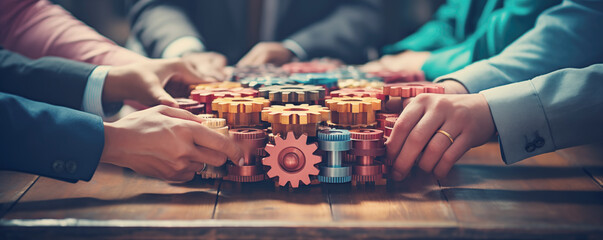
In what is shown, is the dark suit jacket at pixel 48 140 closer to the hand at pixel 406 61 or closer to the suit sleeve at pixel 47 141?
the suit sleeve at pixel 47 141

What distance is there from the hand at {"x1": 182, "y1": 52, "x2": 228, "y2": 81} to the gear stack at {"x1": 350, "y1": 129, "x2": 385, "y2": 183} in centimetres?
75

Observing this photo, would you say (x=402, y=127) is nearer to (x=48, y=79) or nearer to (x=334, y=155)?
(x=334, y=155)

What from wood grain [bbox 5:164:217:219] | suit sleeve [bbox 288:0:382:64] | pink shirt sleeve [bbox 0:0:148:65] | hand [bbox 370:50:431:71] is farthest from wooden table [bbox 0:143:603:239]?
suit sleeve [bbox 288:0:382:64]

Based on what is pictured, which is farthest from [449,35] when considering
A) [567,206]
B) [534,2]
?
[567,206]

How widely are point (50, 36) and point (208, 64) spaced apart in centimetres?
55

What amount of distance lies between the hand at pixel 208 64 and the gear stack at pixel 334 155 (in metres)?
0.75

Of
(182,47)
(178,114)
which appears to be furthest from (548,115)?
(182,47)

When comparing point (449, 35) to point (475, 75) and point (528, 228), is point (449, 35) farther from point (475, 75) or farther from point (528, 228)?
point (528, 228)

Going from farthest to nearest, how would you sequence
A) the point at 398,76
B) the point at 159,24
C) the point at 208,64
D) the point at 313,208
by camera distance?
1. the point at 159,24
2. the point at 208,64
3. the point at 398,76
4. the point at 313,208

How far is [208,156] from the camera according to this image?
1020 mm

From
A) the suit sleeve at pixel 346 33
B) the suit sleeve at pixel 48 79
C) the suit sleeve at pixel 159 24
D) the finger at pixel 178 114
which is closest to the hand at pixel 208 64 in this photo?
the suit sleeve at pixel 159 24

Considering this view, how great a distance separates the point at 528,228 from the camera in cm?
83

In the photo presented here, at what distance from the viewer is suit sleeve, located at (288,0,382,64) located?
251 cm

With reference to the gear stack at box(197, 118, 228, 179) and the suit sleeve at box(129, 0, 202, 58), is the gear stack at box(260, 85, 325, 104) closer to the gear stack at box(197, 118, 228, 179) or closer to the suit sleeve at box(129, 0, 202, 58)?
the gear stack at box(197, 118, 228, 179)
